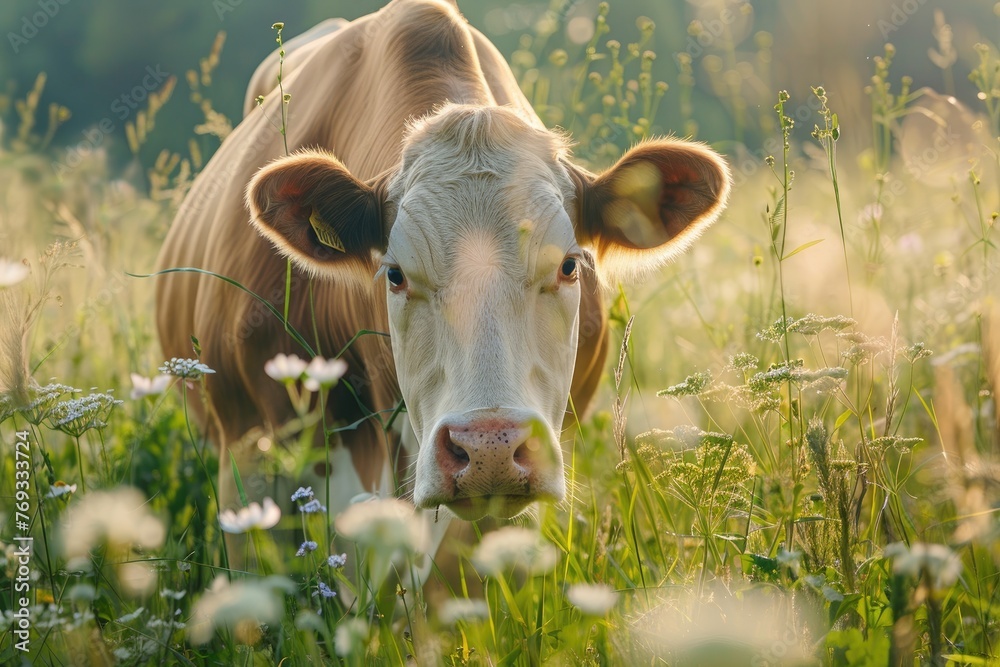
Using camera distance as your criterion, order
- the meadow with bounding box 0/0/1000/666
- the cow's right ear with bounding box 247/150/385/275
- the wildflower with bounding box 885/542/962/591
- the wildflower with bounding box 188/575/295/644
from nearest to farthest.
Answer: the wildflower with bounding box 188/575/295/644
the wildflower with bounding box 885/542/962/591
the meadow with bounding box 0/0/1000/666
the cow's right ear with bounding box 247/150/385/275

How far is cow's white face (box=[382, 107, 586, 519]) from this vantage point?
2221 mm

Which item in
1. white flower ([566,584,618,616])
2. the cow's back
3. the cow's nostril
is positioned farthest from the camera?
the cow's back

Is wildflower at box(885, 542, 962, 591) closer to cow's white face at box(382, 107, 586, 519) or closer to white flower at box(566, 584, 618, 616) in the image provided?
white flower at box(566, 584, 618, 616)

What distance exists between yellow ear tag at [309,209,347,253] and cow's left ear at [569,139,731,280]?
74 cm

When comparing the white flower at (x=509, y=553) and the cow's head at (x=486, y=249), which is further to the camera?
the cow's head at (x=486, y=249)

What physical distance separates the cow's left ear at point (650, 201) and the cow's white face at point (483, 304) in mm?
125

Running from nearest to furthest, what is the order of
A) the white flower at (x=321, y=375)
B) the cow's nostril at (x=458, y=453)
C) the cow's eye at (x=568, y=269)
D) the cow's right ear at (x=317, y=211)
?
the white flower at (x=321, y=375) < the cow's nostril at (x=458, y=453) < the cow's eye at (x=568, y=269) < the cow's right ear at (x=317, y=211)

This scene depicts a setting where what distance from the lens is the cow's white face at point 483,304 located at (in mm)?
2221

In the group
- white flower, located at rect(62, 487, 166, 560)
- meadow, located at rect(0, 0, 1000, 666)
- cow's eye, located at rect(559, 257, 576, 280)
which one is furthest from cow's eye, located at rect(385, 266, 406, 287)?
white flower, located at rect(62, 487, 166, 560)

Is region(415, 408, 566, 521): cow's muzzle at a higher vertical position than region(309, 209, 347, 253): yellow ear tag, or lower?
lower

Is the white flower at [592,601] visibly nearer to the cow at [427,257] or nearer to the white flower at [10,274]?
the cow at [427,257]

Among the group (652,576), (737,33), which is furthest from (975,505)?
(737,33)

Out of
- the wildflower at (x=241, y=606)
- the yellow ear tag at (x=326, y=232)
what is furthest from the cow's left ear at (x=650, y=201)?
the wildflower at (x=241, y=606)

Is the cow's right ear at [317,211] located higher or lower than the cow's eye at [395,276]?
higher
